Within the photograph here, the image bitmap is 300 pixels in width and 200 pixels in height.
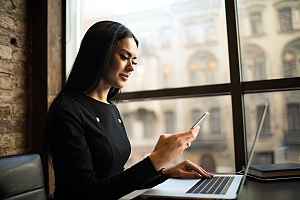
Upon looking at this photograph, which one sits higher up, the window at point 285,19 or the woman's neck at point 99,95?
the window at point 285,19

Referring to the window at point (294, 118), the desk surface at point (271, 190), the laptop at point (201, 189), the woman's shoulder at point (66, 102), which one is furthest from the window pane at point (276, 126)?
the woman's shoulder at point (66, 102)

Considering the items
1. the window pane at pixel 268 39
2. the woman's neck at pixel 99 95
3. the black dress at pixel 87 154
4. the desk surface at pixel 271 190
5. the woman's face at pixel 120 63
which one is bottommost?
the desk surface at pixel 271 190

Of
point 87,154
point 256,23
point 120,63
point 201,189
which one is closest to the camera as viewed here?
point 201,189

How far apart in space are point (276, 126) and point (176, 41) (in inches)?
33.4

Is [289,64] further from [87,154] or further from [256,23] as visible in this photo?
[87,154]

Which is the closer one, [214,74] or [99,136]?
[99,136]

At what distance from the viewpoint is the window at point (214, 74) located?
1791 mm

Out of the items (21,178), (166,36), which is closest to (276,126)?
(166,36)

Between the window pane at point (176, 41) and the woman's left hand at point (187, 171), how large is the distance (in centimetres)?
85

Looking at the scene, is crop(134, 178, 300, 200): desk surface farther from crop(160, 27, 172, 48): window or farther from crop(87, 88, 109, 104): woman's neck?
crop(160, 27, 172, 48): window

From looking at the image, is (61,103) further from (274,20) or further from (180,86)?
(274,20)

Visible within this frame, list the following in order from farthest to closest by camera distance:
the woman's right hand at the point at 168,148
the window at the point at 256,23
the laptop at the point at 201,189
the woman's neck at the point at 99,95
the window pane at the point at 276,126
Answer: the window at the point at 256,23, the window pane at the point at 276,126, the woman's neck at the point at 99,95, the woman's right hand at the point at 168,148, the laptop at the point at 201,189

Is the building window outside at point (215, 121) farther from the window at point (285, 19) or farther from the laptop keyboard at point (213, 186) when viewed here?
the laptop keyboard at point (213, 186)

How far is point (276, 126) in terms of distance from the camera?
179cm
